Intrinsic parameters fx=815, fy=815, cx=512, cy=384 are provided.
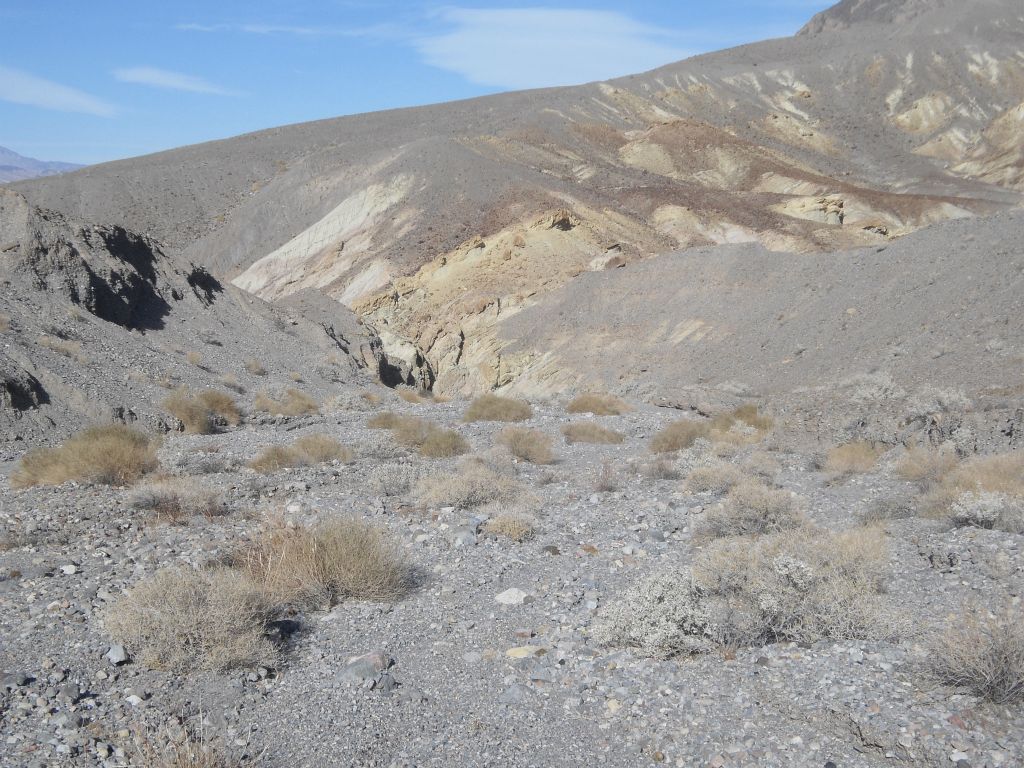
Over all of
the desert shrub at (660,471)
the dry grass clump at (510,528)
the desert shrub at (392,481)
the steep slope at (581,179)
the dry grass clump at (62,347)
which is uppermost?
the steep slope at (581,179)

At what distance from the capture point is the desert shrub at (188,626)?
5.41 m

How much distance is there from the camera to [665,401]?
787 inches

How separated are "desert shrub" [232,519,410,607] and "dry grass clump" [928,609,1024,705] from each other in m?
4.15

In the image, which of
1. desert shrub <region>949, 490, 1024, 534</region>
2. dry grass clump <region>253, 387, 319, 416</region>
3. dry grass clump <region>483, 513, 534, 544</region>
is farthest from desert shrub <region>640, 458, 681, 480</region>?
dry grass clump <region>253, 387, 319, 416</region>

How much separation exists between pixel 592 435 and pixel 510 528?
272 inches

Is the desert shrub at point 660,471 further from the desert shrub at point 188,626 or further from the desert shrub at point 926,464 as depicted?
the desert shrub at point 188,626

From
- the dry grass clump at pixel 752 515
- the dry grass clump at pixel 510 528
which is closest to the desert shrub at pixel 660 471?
the dry grass clump at pixel 752 515

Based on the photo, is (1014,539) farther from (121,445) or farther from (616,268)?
(616,268)

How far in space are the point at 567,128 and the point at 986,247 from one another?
45435mm

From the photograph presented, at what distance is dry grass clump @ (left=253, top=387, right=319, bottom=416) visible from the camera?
18188mm

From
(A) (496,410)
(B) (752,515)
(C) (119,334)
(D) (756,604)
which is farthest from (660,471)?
(C) (119,334)

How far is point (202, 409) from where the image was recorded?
52.6 feet

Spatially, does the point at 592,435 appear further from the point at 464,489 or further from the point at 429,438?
the point at 464,489

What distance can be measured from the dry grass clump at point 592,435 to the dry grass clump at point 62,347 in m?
9.75
